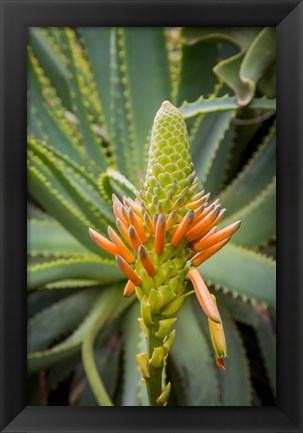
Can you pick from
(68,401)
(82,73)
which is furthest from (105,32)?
(68,401)

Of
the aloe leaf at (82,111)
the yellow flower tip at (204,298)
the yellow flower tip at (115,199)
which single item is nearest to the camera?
the yellow flower tip at (204,298)

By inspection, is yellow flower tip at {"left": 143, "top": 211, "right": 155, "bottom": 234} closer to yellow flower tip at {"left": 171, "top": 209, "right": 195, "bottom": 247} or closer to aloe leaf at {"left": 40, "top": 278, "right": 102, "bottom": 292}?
yellow flower tip at {"left": 171, "top": 209, "right": 195, "bottom": 247}

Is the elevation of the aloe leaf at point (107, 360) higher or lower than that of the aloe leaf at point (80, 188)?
lower

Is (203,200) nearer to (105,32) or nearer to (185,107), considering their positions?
(185,107)

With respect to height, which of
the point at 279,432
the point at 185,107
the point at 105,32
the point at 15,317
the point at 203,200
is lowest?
the point at 279,432

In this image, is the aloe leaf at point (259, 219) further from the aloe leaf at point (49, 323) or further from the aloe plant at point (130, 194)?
the aloe leaf at point (49, 323)

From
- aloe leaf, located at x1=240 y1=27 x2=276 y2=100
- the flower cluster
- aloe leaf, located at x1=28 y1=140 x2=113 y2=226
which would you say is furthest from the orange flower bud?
aloe leaf, located at x1=240 y1=27 x2=276 y2=100

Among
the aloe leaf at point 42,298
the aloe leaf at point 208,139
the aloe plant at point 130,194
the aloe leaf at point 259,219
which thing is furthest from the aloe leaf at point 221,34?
the aloe leaf at point 42,298
